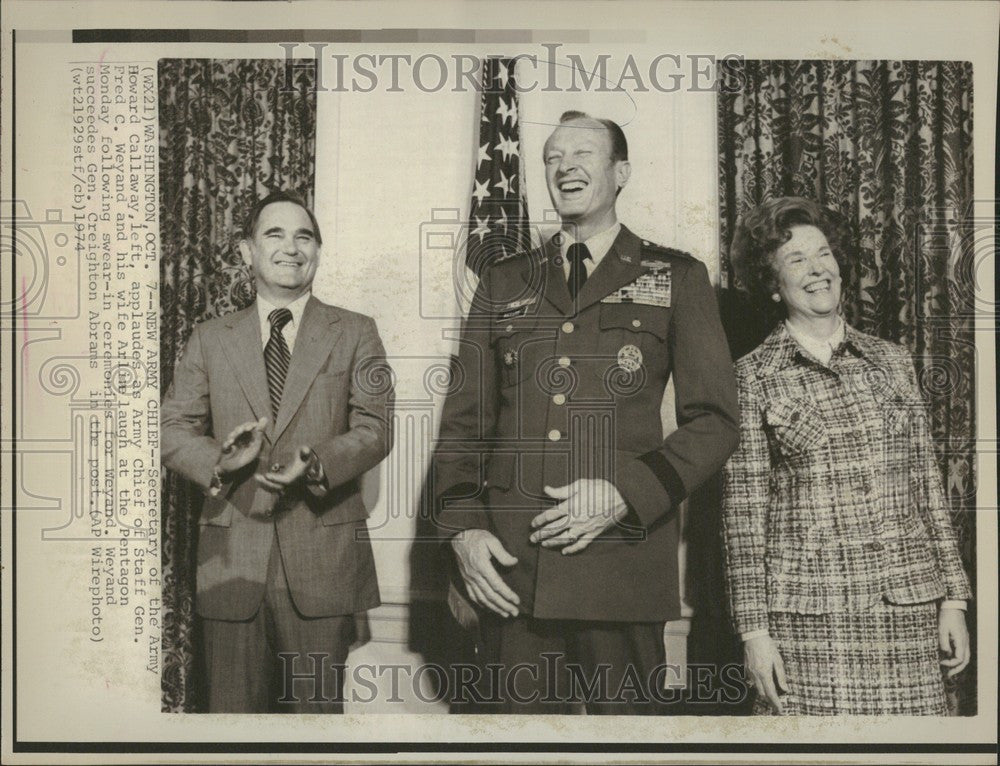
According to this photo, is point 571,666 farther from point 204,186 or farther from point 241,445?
point 204,186

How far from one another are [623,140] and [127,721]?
2250 millimetres

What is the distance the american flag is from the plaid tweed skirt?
1.31 metres

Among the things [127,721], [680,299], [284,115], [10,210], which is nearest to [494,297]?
[680,299]

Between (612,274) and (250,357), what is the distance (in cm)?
107

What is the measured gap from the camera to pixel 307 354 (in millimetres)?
2730

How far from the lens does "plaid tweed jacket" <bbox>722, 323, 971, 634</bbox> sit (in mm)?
A: 2658

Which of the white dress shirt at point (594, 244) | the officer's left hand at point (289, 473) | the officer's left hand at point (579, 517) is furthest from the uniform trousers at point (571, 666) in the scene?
the white dress shirt at point (594, 244)

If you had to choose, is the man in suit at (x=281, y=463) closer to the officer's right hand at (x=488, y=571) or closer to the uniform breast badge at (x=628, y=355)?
the officer's right hand at (x=488, y=571)

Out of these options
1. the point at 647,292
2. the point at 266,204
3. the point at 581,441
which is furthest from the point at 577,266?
the point at 266,204

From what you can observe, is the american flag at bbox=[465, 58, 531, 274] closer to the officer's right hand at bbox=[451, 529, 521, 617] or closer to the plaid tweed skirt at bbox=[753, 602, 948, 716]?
the officer's right hand at bbox=[451, 529, 521, 617]

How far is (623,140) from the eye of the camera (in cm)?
277

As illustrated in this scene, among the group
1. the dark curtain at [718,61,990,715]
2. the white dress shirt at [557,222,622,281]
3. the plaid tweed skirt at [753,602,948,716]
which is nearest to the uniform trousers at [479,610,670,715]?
the plaid tweed skirt at [753,602,948,716]

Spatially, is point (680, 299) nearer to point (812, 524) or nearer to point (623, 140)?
point (623, 140)

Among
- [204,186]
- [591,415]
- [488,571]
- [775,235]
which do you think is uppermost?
[204,186]
